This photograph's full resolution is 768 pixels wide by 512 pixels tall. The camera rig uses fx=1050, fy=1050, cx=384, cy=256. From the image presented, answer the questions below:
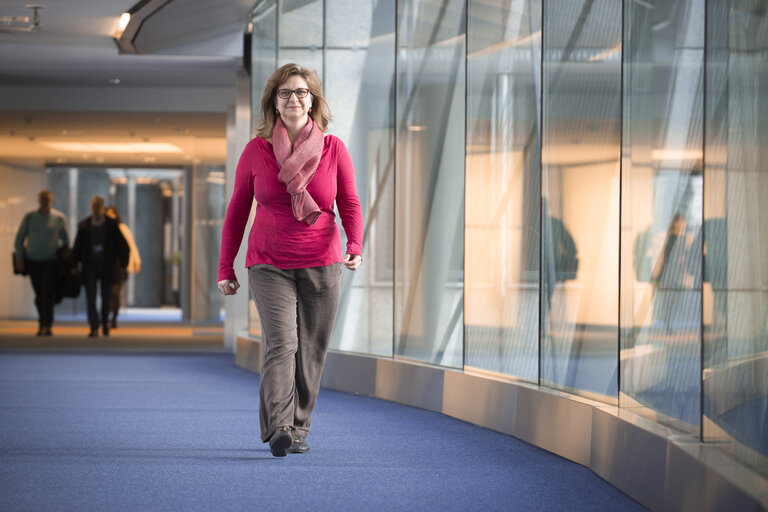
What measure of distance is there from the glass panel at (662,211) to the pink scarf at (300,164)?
1327 millimetres

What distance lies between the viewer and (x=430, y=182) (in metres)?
6.84

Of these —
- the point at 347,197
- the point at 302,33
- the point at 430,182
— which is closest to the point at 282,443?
the point at 347,197

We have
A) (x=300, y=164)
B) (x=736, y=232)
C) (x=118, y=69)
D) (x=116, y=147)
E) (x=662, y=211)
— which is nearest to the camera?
(x=736, y=232)

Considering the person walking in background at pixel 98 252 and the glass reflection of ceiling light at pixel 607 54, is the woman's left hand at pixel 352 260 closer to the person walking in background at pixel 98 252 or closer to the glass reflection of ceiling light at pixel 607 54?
the glass reflection of ceiling light at pixel 607 54

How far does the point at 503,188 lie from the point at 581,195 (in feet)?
3.24

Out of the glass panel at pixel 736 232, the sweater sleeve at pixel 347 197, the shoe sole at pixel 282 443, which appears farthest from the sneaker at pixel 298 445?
the glass panel at pixel 736 232

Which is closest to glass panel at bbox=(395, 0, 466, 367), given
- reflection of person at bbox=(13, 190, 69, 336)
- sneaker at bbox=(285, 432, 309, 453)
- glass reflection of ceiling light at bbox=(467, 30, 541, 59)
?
glass reflection of ceiling light at bbox=(467, 30, 541, 59)

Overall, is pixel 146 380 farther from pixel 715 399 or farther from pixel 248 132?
pixel 715 399

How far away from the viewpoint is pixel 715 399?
11.3ft

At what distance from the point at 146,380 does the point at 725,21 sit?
6.02m

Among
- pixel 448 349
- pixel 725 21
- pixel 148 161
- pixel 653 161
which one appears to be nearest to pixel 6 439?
pixel 448 349

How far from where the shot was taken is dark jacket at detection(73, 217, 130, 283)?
13.1 metres

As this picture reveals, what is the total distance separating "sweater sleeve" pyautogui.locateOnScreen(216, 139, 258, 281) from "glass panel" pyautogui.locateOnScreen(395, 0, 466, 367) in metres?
2.03

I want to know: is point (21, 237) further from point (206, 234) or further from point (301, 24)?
point (301, 24)
